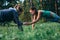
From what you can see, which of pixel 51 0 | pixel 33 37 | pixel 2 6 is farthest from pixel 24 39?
pixel 51 0

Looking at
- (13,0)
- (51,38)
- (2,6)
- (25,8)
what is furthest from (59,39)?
(13,0)

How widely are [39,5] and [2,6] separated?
2.97 meters

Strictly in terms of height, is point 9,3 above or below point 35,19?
below

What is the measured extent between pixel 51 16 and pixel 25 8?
13979mm

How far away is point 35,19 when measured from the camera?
7188 millimetres

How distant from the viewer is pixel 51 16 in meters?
6.95

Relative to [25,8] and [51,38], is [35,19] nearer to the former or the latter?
[51,38]

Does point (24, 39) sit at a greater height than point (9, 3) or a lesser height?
greater

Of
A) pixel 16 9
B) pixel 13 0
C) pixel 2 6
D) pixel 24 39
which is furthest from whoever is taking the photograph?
pixel 13 0

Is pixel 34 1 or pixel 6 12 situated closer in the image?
pixel 6 12

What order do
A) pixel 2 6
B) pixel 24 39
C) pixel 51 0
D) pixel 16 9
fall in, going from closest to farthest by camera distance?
pixel 24 39 < pixel 16 9 < pixel 2 6 < pixel 51 0

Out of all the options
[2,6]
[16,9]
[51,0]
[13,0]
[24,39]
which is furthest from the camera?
[13,0]

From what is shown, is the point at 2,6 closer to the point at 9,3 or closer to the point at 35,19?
the point at 9,3

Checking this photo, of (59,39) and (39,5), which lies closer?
(59,39)
